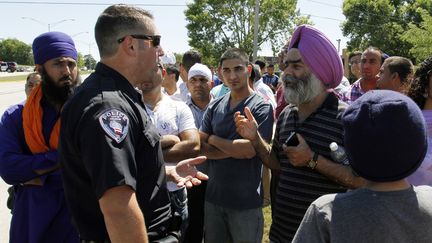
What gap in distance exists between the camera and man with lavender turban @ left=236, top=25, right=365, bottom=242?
230cm

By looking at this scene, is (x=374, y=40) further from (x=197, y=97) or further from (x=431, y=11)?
(x=197, y=97)

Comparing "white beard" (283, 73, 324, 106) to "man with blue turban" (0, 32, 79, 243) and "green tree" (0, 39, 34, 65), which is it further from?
"green tree" (0, 39, 34, 65)

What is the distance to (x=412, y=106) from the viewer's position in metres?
1.26

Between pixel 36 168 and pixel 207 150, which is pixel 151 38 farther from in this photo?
pixel 207 150

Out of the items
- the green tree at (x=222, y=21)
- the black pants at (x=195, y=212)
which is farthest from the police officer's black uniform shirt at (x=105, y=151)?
the green tree at (x=222, y=21)

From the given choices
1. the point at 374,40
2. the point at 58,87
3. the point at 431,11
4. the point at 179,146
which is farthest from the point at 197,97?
the point at 374,40

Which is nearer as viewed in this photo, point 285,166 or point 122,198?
point 122,198

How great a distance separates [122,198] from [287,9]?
42.8 m

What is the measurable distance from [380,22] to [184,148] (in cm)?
4449

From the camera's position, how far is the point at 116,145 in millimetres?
1639

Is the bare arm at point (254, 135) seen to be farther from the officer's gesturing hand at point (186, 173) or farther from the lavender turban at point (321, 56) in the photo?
the lavender turban at point (321, 56)

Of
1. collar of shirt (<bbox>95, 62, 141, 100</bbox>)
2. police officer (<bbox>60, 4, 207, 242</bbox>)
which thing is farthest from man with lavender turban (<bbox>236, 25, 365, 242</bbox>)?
collar of shirt (<bbox>95, 62, 141, 100</bbox>)

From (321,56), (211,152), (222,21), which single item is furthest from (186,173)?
(222,21)

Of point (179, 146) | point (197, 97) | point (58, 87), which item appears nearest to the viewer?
point (58, 87)
